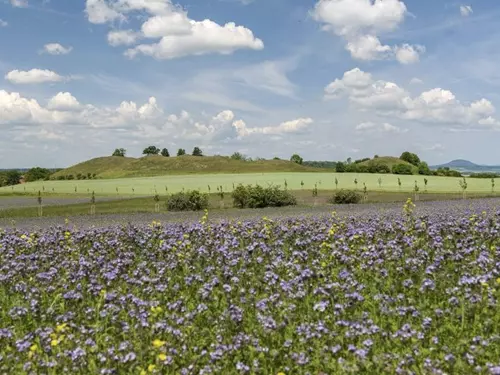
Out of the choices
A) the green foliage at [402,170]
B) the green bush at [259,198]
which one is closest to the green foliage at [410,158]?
the green foliage at [402,170]

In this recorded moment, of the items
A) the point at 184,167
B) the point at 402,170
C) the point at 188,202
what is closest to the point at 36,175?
the point at 184,167

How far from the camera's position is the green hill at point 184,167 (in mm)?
149375

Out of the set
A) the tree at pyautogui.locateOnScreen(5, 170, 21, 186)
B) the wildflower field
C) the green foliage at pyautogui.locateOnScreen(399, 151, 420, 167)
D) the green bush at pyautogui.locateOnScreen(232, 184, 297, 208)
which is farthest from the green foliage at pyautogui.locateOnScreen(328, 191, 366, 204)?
the green foliage at pyautogui.locateOnScreen(399, 151, 420, 167)

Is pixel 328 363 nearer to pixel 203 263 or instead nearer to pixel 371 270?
pixel 371 270

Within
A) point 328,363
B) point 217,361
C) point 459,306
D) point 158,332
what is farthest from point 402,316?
point 158,332

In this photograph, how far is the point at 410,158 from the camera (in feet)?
633

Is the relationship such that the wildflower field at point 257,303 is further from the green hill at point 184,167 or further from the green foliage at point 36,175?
the green foliage at point 36,175

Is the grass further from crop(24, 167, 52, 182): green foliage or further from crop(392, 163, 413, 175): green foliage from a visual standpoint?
crop(24, 167, 52, 182): green foliage

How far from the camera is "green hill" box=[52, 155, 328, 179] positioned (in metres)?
149

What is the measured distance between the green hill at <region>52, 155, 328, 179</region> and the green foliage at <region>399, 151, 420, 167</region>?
46835 mm

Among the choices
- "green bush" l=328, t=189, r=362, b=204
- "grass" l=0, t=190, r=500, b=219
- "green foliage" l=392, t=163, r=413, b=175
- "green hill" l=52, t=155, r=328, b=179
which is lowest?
"grass" l=0, t=190, r=500, b=219

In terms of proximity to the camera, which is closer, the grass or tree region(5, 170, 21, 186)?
the grass

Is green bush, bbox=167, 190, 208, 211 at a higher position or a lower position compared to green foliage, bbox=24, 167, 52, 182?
lower

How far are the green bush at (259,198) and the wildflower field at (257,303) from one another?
33126 mm
